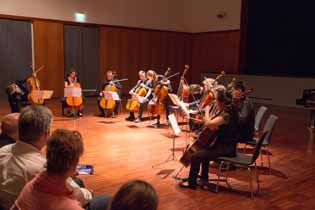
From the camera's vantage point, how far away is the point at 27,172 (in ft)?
7.34

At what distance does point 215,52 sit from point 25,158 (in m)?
13.6

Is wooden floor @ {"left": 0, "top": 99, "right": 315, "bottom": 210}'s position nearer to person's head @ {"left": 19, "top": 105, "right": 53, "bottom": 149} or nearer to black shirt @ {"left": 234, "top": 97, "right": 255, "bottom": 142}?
black shirt @ {"left": 234, "top": 97, "right": 255, "bottom": 142}

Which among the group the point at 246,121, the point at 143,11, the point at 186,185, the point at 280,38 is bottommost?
the point at 186,185

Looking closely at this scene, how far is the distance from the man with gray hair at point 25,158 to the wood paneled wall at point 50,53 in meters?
10.1

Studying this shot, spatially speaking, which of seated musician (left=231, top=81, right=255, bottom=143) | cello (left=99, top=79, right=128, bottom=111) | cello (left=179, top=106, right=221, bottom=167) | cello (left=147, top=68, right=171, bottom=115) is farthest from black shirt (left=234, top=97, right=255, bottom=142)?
cello (left=99, top=79, right=128, bottom=111)

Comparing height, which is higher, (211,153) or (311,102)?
(311,102)

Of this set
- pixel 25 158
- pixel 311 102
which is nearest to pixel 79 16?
pixel 311 102

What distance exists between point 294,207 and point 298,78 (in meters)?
8.53

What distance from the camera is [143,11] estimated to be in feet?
47.0

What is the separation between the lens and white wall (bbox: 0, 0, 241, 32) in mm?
11641

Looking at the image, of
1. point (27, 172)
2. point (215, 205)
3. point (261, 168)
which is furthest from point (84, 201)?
point (261, 168)

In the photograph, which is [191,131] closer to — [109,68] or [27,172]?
[27,172]

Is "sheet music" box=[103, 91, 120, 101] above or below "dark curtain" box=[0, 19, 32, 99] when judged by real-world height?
below

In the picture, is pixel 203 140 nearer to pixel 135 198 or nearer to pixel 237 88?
pixel 237 88
